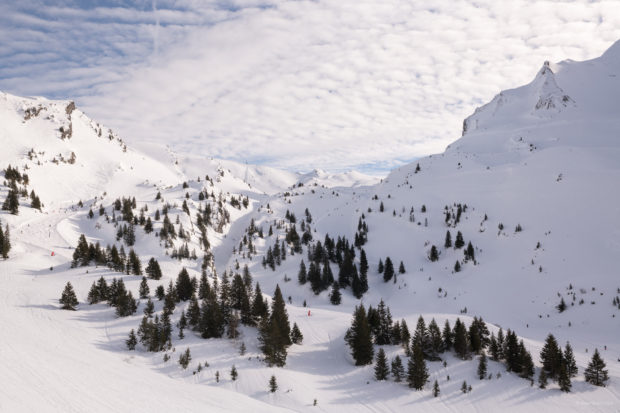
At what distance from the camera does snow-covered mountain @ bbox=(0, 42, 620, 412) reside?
103ft

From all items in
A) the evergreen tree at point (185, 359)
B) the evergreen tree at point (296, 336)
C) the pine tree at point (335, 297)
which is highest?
the evergreen tree at point (185, 359)

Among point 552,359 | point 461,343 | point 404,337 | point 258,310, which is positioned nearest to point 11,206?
point 258,310

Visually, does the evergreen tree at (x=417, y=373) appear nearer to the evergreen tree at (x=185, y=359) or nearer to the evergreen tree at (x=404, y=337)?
the evergreen tree at (x=404, y=337)

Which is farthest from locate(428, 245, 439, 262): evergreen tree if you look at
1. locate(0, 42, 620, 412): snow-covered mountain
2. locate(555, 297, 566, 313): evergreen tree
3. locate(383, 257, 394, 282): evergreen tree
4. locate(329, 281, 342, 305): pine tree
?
locate(555, 297, 566, 313): evergreen tree

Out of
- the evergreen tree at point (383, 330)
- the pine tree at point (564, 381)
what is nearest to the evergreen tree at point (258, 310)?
the evergreen tree at point (383, 330)

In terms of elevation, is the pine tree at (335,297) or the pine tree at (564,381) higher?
the pine tree at (564,381)

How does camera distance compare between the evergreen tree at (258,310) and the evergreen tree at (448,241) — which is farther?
the evergreen tree at (448,241)

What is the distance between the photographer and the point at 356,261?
106m

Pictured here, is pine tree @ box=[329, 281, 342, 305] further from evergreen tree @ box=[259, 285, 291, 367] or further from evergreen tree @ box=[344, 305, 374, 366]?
evergreen tree @ box=[344, 305, 374, 366]

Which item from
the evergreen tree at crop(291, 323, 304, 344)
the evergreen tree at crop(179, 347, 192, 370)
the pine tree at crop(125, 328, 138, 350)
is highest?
the pine tree at crop(125, 328, 138, 350)

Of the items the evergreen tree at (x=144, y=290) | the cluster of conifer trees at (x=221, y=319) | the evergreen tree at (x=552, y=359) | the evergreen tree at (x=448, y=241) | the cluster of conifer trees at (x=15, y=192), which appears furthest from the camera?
the evergreen tree at (x=448, y=241)

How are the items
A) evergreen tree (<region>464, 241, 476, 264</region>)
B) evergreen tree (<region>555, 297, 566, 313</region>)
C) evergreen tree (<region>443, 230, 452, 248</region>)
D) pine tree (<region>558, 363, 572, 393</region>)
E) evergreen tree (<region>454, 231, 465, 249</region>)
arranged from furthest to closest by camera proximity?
evergreen tree (<region>443, 230, 452, 248</region>), evergreen tree (<region>454, 231, 465, 249</region>), evergreen tree (<region>464, 241, 476, 264</region>), evergreen tree (<region>555, 297, 566, 313</region>), pine tree (<region>558, 363, 572, 393</region>)

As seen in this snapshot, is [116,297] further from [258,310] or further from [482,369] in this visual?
[482,369]

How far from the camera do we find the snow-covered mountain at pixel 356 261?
103ft
